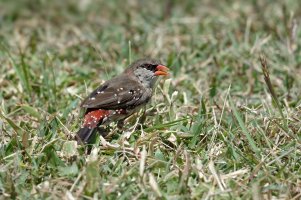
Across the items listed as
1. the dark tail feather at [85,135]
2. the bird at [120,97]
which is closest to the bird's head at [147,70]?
the bird at [120,97]

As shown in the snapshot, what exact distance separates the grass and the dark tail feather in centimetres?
7

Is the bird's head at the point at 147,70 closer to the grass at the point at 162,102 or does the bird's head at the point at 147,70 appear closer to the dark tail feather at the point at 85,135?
the grass at the point at 162,102

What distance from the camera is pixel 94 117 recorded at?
4871 mm

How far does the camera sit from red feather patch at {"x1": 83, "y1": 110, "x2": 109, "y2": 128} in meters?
4.77

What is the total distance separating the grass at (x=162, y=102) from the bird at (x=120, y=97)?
0.10m

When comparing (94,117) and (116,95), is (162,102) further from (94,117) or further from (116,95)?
(94,117)

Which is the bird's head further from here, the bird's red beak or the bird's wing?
the bird's wing

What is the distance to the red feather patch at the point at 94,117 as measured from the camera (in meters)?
4.77

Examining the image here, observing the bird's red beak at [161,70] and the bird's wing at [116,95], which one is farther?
the bird's red beak at [161,70]

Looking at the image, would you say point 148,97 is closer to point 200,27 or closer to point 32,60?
point 32,60

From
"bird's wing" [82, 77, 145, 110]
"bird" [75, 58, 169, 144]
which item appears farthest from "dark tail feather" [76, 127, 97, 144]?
"bird's wing" [82, 77, 145, 110]

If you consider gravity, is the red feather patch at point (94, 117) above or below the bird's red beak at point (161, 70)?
below

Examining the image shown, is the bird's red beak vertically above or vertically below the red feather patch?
above

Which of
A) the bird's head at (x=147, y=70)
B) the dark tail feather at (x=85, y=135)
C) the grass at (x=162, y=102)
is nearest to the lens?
the grass at (x=162, y=102)
